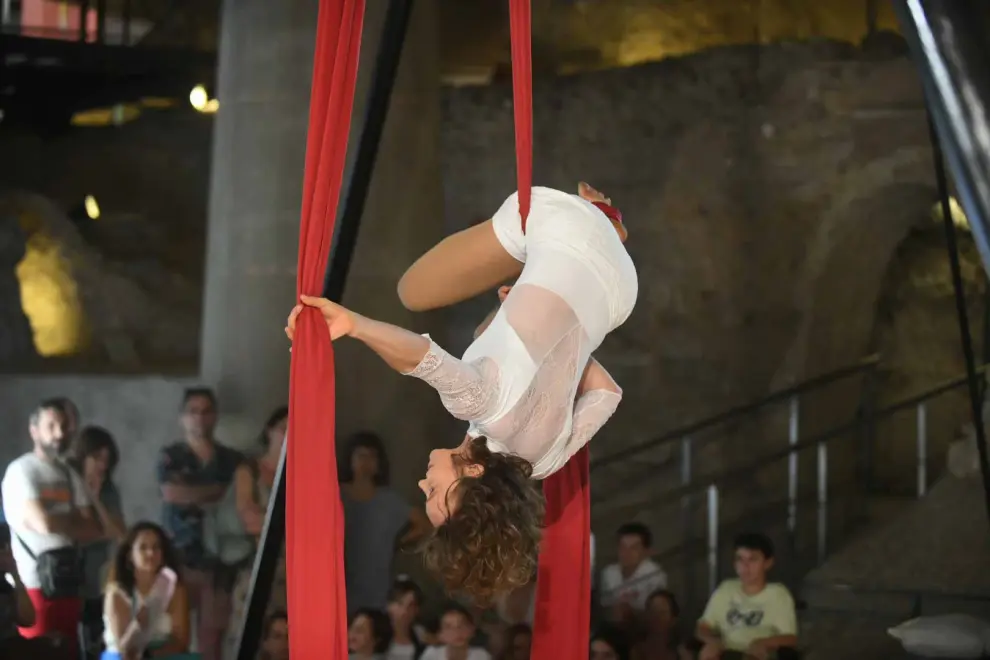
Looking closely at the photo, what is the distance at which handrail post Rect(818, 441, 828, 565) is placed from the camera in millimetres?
A: 4453

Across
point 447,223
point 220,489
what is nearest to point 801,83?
point 447,223

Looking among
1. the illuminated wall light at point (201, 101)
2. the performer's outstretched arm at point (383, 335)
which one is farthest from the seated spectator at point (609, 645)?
the illuminated wall light at point (201, 101)

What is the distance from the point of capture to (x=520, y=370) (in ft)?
7.09

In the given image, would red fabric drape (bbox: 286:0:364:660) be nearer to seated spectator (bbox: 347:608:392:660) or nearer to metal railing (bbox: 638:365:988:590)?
seated spectator (bbox: 347:608:392:660)

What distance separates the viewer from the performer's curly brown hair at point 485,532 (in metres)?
2.20

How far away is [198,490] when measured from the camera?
4355 millimetres

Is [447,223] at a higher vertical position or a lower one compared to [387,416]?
higher

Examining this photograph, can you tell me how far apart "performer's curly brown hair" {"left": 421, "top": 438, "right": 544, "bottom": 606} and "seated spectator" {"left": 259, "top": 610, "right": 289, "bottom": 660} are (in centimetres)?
205

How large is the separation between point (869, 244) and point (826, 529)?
1.20m

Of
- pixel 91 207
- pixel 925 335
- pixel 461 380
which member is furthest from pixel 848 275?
pixel 91 207

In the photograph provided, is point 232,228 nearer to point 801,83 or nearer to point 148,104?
point 148,104

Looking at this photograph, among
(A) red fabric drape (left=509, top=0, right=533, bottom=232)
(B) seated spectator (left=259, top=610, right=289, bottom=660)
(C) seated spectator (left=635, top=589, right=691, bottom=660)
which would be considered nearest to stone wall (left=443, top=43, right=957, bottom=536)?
(C) seated spectator (left=635, top=589, right=691, bottom=660)

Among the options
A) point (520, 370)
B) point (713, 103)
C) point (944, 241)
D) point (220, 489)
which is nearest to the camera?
point (520, 370)

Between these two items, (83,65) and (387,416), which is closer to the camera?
(387,416)
